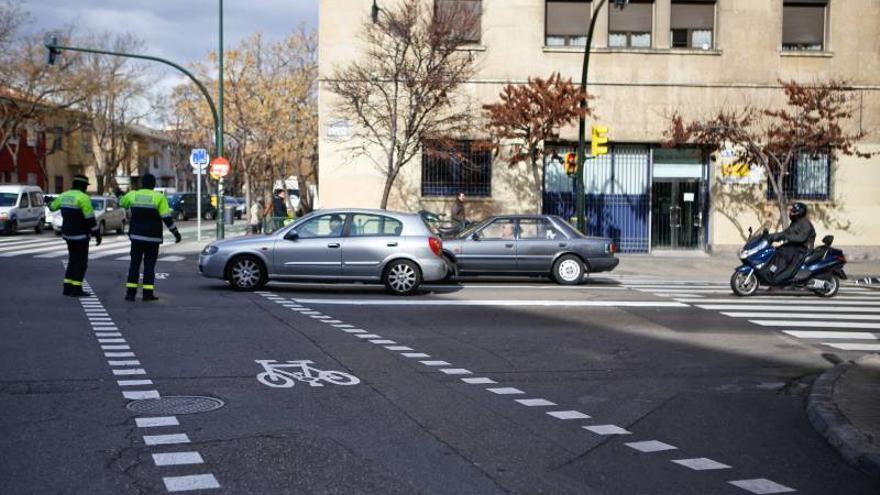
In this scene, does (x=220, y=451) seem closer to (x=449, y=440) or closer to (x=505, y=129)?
(x=449, y=440)

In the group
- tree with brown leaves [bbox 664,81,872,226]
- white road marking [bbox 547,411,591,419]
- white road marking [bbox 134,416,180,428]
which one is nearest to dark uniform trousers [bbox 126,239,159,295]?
white road marking [bbox 134,416,180,428]

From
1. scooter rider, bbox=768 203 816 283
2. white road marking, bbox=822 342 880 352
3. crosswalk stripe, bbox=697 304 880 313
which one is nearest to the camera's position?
white road marking, bbox=822 342 880 352

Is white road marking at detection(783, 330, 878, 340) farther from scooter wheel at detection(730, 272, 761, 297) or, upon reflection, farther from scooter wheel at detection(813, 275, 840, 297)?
scooter wheel at detection(813, 275, 840, 297)

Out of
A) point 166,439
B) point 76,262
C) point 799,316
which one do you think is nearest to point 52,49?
point 76,262

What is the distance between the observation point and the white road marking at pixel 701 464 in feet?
19.4

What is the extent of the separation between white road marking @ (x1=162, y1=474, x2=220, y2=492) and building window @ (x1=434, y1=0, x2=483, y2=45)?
22.2 metres

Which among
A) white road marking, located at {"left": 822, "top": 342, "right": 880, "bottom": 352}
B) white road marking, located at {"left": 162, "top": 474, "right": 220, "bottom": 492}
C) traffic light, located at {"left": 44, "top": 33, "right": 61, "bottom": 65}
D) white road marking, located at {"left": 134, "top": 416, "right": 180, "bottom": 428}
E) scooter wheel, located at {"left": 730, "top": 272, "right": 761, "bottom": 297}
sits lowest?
white road marking, located at {"left": 822, "top": 342, "right": 880, "bottom": 352}

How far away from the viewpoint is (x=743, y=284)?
17.2 meters

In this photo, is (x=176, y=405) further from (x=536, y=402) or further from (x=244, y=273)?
(x=244, y=273)

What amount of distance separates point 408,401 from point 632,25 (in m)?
23.3

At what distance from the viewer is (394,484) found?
5324 mm

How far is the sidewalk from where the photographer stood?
22.5m

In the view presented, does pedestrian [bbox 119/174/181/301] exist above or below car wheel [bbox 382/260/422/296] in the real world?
above

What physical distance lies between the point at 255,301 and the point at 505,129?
12740 mm
